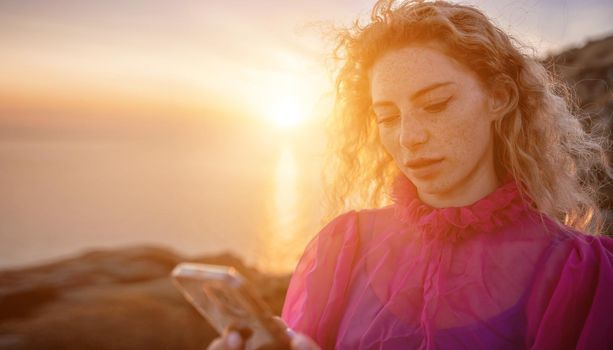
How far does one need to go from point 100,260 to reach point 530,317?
24.1 feet

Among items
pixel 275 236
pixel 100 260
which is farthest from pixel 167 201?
pixel 100 260

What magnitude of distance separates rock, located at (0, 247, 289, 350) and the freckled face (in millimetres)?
4990

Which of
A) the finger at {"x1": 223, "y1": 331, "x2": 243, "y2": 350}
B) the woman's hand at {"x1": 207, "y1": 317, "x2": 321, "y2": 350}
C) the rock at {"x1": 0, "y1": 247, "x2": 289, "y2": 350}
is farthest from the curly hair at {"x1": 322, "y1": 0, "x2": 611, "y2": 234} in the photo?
the rock at {"x1": 0, "y1": 247, "x2": 289, "y2": 350}

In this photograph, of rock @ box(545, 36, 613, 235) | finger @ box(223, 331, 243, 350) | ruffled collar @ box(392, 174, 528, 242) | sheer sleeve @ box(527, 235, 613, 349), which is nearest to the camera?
finger @ box(223, 331, 243, 350)

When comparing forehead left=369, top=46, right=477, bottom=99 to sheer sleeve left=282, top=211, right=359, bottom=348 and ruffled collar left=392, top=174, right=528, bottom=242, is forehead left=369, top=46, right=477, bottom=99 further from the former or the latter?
sheer sleeve left=282, top=211, right=359, bottom=348

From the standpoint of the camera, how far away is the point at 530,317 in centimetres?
169

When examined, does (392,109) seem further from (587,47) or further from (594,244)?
(587,47)

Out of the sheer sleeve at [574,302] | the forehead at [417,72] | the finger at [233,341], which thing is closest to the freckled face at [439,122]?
the forehead at [417,72]

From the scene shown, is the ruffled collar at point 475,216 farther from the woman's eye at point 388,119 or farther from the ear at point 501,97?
the woman's eye at point 388,119

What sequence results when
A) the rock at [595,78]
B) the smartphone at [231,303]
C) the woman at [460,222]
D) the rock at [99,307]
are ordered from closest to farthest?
the smartphone at [231,303], the woman at [460,222], the rock at [595,78], the rock at [99,307]

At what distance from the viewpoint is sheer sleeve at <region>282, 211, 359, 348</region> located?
2037 millimetres

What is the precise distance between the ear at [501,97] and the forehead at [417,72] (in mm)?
161

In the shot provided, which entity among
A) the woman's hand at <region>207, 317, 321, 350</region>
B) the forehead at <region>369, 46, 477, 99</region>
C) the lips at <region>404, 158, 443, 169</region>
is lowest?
the woman's hand at <region>207, 317, 321, 350</region>

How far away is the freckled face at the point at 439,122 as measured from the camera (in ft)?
6.42
